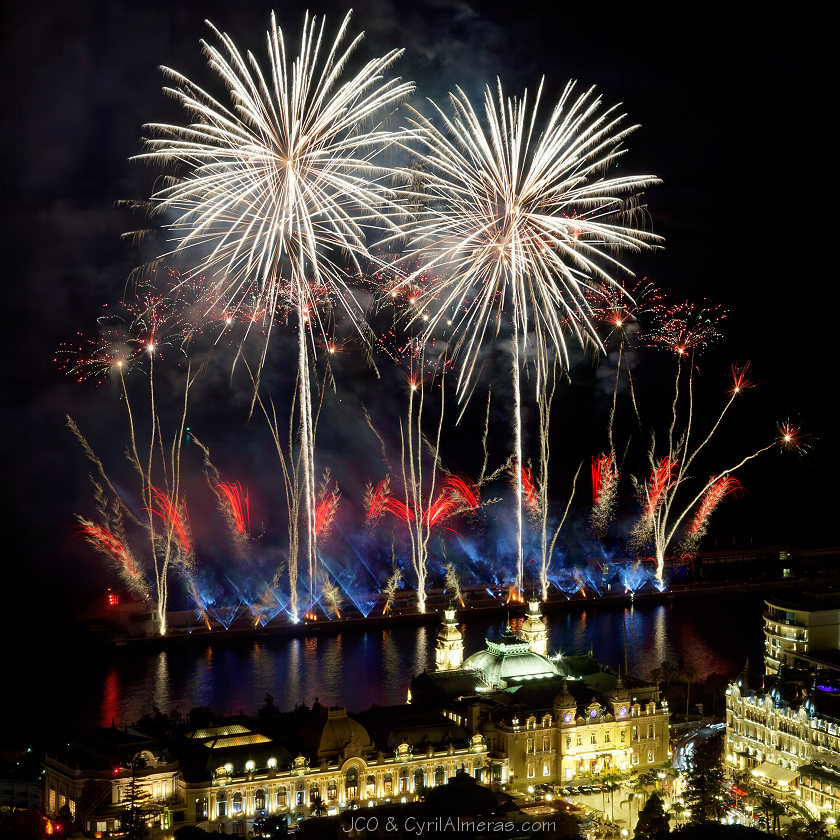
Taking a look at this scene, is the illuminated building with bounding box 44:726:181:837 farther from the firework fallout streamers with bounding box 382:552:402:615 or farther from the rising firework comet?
the firework fallout streamers with bounding box 382:552:402:615

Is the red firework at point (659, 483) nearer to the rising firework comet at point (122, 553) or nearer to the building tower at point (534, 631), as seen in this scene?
the building tower at point (534, 631)

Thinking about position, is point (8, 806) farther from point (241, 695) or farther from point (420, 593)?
point (420, 593)

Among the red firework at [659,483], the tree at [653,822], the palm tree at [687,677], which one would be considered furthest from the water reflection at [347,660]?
the tree at [653,822]

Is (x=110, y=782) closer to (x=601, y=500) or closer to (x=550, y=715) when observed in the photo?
(x=550, y=715)

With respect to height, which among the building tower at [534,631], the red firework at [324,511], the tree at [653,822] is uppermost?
the red firework at [324,511]

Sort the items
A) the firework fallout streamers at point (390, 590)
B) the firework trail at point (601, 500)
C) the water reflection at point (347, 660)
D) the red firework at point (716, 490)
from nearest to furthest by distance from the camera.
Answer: the water reflection at point (347, 660) → the firework fallout streamers at point (390, 590) → the firework trail at point (601, 500) → the red firework at point (716, 490)

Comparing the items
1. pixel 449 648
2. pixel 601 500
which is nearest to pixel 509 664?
pixel 449 648

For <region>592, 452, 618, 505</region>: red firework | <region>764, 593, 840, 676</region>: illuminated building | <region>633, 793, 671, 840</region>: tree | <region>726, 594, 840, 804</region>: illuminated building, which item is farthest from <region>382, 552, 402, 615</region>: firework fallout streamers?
<region>633, 793, 671, 840</region>: tree
